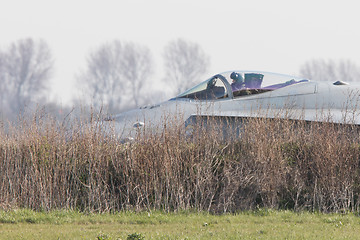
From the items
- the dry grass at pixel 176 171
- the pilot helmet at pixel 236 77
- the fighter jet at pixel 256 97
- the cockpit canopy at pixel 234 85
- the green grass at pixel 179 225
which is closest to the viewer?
the green grass at pixel 179 225

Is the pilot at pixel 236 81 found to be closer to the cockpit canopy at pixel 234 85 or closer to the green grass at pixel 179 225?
the cockpit canopy at pixel 234 85

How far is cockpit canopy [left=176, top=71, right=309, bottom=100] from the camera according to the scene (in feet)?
38.2

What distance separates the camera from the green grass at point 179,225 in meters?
6.67

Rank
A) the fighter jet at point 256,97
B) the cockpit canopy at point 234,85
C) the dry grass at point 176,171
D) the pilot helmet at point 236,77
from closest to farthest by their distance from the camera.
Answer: the dry grass at point 176,171 → the fighter jet at point 256,97 → the cockpit canopy at point 234,85 → the pilot helmet at point 236,77

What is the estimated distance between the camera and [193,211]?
848cm

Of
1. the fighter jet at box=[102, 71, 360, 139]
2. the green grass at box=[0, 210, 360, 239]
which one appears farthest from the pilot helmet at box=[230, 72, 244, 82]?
→ the green grass at box=[0, 210, 360, 239]

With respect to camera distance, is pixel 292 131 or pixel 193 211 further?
pixel 292 131

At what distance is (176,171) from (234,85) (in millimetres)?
3563

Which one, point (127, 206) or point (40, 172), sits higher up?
point (40, 172)

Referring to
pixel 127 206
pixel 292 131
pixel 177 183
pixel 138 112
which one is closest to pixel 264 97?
pixel 292 131

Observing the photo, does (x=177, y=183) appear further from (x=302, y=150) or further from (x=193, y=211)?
(x=302, y=150)

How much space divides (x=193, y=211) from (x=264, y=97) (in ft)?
14.1

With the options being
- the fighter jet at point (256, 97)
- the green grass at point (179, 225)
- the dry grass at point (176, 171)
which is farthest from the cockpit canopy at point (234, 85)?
the green grass at point (179, 225)

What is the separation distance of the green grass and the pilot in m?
4.06
